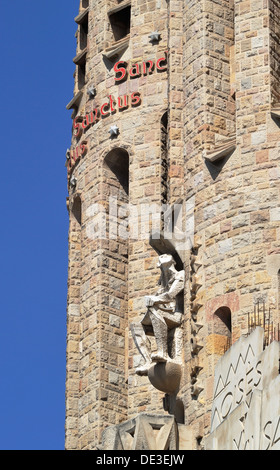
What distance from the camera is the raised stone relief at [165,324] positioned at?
50875 mm

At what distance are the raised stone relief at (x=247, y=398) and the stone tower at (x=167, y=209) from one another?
0.85 meters

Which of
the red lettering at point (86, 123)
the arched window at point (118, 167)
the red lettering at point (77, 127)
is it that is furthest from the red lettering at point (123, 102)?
the red lettering at point (77, 127)

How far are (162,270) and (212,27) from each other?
599 centimetres

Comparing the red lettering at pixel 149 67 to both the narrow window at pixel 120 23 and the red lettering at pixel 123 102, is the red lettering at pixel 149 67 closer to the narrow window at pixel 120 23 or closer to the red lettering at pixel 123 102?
the red lettering at pixel 123 102

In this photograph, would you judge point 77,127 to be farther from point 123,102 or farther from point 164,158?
point 164,158

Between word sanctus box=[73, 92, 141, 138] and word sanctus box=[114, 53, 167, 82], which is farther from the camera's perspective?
word sanctus box=[73, 92, 141, 138]

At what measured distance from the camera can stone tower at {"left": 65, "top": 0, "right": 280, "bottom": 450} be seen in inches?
1948

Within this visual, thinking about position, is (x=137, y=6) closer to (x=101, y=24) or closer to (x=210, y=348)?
(x=101, y=24)

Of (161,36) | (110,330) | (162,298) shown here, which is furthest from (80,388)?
(161,36)

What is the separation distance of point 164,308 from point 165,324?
1.34 ft

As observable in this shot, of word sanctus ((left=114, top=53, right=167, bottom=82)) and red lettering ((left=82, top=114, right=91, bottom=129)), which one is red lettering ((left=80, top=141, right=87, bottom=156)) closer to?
red lettering ((left=82, top=114, right=91, bottom=129))

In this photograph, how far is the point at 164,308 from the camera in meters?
51.4

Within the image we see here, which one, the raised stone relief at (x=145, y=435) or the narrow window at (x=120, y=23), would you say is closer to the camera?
the raised stone relief at (x=145, y=435)

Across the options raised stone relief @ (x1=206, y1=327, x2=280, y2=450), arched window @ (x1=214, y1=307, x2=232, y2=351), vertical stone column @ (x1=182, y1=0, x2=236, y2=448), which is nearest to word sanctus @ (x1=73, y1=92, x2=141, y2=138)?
vertical stone column @ (x1=182, y1=0, x2=236, y2=448)
